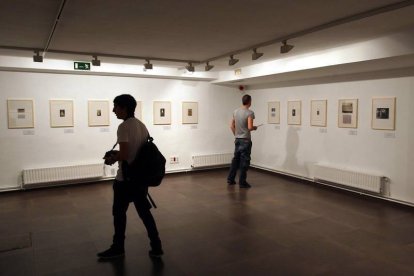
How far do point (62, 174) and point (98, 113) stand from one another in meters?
1.45

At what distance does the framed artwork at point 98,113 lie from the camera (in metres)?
7.05

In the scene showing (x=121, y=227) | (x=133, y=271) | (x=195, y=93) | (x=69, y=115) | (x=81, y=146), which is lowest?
(x=133, y=271)

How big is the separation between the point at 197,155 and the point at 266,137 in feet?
5.93

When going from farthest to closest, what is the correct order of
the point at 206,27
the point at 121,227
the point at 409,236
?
the point at 409,236 → the point at 206,27 → the point at 121,227

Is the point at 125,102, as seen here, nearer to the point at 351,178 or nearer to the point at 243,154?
the point at 243,154

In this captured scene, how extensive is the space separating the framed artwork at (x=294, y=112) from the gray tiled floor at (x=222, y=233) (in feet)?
5.43

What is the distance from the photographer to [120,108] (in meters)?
3.38

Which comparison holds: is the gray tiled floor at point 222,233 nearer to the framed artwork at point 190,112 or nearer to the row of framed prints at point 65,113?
the row of framed prints at point 65,113

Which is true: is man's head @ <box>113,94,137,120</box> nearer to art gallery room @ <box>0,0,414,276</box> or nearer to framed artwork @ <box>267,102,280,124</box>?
art gallery room @ <box>0,0,414,276</box>

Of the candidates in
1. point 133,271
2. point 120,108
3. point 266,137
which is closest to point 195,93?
point 266,137

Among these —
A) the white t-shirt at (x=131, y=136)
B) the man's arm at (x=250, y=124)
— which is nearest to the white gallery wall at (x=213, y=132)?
the man's arm at (x=250, y=124)

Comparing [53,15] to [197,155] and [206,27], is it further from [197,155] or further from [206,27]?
[197,155]

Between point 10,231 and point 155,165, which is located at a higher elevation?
point 155,165

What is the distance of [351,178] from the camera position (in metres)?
6.12
